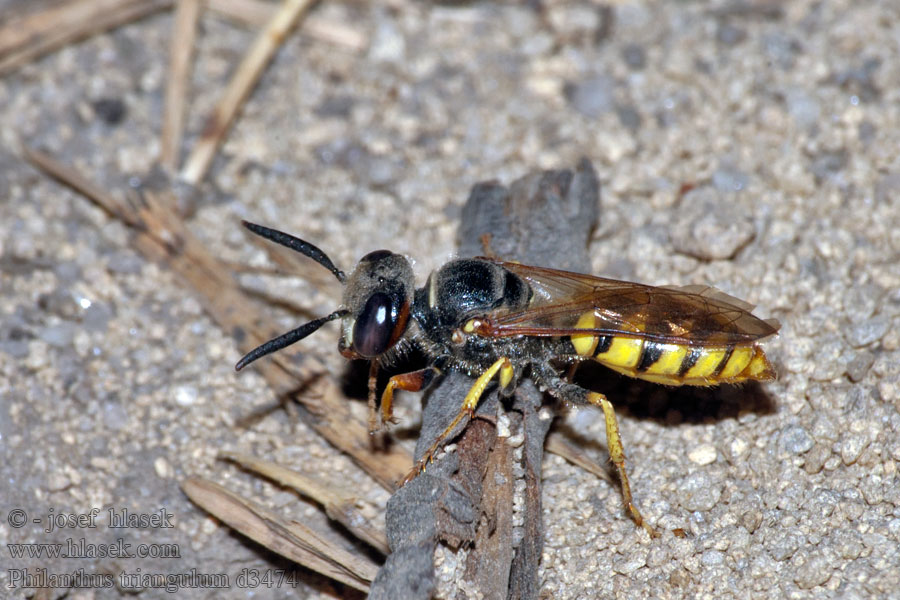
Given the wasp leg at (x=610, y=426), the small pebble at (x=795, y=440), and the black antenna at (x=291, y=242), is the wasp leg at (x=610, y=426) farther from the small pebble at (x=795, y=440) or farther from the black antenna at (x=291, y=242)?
the black antenna at (x=291, y=242)

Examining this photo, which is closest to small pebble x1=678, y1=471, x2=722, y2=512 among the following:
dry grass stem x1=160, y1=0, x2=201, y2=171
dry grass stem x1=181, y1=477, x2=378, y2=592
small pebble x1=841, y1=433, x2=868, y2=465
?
small pebble x1=841, y1=433, x2=868, y2=465

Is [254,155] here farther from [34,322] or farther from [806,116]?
[806,116]

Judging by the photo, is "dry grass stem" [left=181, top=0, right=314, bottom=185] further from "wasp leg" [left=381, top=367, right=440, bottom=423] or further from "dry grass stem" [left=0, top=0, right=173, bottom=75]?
"wasp leg" [left=381, top=367, right=440, bottom=423]

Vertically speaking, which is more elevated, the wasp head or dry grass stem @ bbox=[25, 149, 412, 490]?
the wasp head

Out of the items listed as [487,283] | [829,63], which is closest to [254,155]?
[487,283]

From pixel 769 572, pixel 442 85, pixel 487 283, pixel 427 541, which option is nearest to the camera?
pixel 427 541

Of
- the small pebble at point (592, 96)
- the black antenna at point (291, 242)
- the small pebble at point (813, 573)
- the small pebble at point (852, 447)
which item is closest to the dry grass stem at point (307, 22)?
the small pebble at point (592, 96)

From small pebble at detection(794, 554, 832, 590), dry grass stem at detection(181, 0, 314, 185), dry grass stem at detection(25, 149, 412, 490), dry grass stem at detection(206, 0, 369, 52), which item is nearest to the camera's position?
small pebble at detection(794, 554, 832, 590)
